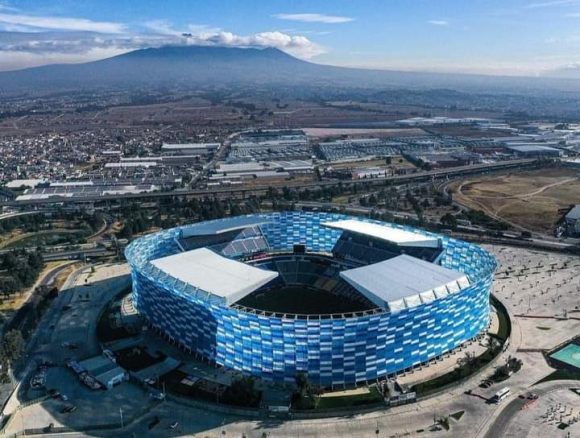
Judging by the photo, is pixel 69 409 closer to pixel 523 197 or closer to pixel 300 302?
pixel 300 302

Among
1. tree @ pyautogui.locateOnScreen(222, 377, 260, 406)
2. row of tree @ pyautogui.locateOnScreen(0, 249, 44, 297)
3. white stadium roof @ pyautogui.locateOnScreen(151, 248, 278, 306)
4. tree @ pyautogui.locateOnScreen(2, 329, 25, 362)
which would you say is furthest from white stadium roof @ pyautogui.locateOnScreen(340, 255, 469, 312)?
row of tree @ pyautogui.locateOnScreen(0, 249, 44, 297)

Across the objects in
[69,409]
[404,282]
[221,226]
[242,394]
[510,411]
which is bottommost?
[69,409]

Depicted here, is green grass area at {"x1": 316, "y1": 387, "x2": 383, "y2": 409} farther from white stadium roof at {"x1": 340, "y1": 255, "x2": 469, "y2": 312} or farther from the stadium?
white stadium roof at {"x1": 340, "y1": 255, "x2": 469, "y2": 312}

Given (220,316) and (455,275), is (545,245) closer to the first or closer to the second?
(455,275)

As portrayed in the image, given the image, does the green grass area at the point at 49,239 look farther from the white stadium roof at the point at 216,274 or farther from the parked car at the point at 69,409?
the parked car at the point at 69,409

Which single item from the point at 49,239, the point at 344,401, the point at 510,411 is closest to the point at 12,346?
the point at 344,401

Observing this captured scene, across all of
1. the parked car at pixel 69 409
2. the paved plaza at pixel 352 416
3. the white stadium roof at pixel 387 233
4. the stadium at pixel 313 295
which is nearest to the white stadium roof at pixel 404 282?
the stadium at pixel 313 295

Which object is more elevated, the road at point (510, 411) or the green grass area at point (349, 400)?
the road at point (510, 411)
